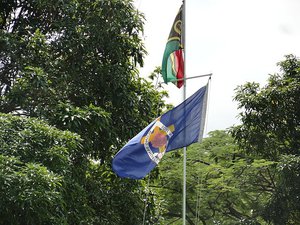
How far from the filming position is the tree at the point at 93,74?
1083 centimetres

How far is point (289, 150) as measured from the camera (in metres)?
14.7

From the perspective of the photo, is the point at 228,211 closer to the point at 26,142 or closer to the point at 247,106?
the point at 247,106

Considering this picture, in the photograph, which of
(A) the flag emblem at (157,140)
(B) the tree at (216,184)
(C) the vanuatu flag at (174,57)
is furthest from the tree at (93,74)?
(B) the tree at (216,184)

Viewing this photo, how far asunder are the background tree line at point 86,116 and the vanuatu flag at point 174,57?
1691 mm

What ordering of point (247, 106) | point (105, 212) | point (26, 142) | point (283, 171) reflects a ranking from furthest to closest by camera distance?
point (247, 106) < point (283, 171) < point (105, 212) < point (26, 142)

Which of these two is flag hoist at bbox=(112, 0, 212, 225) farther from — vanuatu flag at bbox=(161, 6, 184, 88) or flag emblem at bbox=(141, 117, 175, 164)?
vanuatu flag at bbox=(161, 6, 184, 88)

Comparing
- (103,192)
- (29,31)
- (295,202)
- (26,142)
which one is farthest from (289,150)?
(26,142)

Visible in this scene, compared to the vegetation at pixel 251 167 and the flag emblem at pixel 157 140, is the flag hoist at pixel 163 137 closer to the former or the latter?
the flag emblem at pixel 157 140

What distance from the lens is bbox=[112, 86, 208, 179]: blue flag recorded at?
775 cm

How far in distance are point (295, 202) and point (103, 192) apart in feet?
15.5

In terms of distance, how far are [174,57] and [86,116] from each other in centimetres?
221

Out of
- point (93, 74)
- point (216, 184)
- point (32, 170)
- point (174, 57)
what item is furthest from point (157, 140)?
point (216, 184)

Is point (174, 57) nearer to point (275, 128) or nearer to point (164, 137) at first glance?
point (164, 137)

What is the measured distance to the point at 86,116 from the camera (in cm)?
1012
